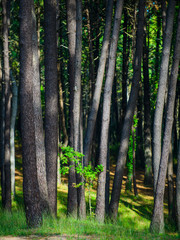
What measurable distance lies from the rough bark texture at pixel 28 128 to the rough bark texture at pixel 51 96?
207 centimetres

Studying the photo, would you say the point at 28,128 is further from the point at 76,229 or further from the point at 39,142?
the point at 76,229

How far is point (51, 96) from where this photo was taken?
10016 millimetres

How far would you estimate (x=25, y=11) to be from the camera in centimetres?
780

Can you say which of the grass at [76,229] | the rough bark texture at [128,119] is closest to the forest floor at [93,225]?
the grass at [76,229]

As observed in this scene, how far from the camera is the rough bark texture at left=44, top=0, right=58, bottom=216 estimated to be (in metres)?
9.88

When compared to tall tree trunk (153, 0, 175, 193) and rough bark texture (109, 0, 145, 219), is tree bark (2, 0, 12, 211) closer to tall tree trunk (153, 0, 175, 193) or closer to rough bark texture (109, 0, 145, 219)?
rough bark texture (109, 0, 145, 219)

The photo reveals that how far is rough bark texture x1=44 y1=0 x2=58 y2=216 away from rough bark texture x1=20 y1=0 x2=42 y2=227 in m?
2.07

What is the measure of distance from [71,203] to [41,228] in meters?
3.59

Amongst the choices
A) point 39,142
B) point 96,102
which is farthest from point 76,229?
point 96,102

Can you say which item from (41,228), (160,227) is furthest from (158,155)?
(41,228)

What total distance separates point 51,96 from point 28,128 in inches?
99.5

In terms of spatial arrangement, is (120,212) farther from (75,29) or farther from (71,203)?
(75,29)

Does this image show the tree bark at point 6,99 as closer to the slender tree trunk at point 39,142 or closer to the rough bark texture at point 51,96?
the rough bark texture at point 51,96

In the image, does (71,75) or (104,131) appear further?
(71,75)
